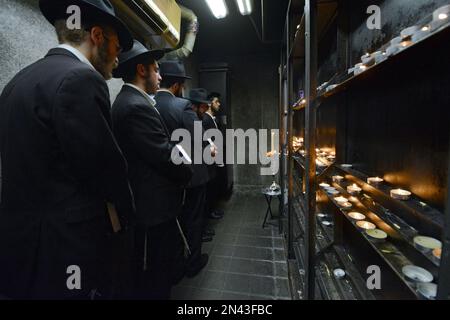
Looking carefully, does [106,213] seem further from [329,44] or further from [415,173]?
[329,44]

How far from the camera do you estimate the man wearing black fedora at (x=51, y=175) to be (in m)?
1.00

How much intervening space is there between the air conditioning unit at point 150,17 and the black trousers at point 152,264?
2.04 metres

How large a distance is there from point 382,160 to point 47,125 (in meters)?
1.78

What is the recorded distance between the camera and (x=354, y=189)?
1.42 m

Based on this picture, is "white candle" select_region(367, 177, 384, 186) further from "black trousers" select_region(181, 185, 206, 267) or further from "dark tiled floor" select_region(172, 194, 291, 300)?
"black trousers" select_region(181, 185, 206, 267)

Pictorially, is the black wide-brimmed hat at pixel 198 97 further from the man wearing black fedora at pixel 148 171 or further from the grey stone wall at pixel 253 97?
the grey stone wall at pixel 253 97

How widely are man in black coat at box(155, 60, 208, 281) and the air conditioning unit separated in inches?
16.1

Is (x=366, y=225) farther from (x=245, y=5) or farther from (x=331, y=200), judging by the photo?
(x=245, y=5)

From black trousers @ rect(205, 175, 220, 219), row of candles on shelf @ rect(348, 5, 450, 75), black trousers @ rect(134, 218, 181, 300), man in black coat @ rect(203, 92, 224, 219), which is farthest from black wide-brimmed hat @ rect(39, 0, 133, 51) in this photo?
black trousers @ rect(205, 175, 220, 219)

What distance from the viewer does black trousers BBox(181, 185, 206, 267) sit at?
2633 mm

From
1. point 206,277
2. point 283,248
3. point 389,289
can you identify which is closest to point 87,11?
point 389,289

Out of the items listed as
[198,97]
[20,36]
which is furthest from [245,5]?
[20,36]

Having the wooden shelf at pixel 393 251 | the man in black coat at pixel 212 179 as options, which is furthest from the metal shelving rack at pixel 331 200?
the man in black coat at pixel 212 179

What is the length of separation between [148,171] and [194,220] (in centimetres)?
113
